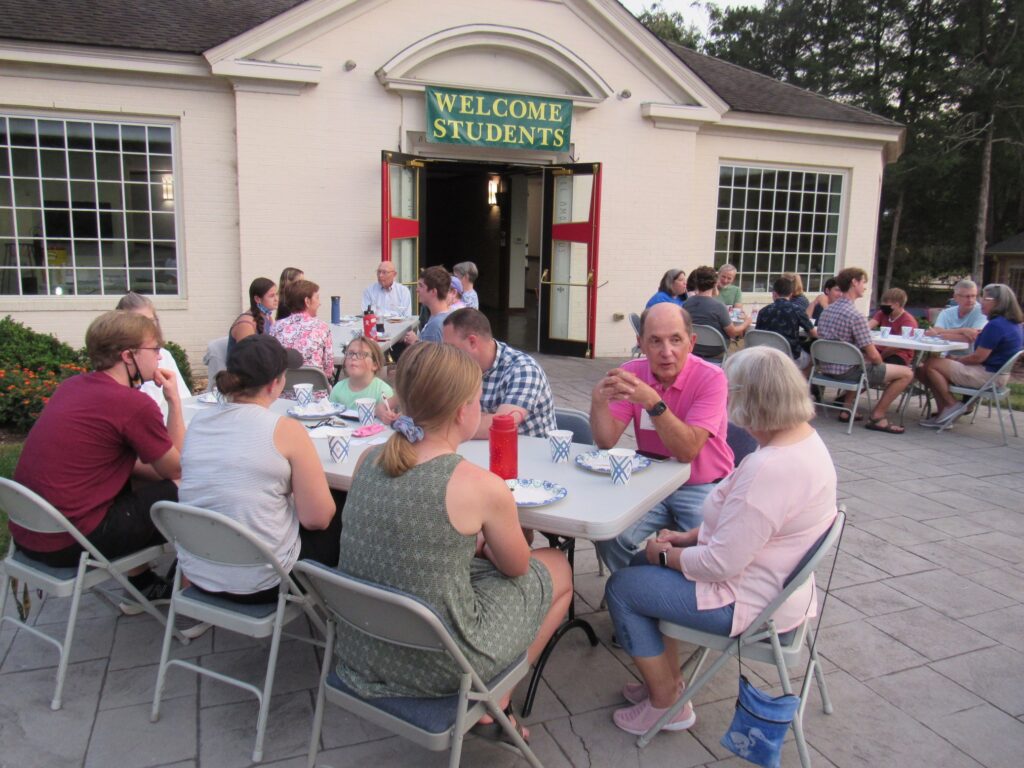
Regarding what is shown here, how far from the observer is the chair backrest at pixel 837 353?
21.5 ft

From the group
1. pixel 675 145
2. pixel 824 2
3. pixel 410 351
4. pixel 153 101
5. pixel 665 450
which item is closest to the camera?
pixel 410 351

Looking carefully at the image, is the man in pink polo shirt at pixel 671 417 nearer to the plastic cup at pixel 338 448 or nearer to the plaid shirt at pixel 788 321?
the plastic cup at pixel 338 448

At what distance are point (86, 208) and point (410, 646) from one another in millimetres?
8433

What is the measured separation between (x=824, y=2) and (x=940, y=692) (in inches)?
1139

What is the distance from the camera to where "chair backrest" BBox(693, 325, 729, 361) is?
720cm

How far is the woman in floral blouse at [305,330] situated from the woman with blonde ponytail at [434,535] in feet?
10.3

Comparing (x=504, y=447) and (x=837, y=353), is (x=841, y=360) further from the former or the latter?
(x=504, y=447)

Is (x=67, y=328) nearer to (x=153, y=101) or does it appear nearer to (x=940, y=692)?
(x=153, y=101)

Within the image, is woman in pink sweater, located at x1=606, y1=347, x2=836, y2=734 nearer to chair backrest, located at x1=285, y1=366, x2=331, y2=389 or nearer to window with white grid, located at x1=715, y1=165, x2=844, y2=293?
chair backrest, located at x1=285, y1=366, x2=331, y2=389

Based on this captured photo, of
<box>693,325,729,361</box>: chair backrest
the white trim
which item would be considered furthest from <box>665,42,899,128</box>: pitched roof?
<box>693,325,729,361</box>: chair backrest

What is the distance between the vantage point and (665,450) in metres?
3.14

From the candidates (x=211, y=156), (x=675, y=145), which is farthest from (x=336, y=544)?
(x=675, y=145)

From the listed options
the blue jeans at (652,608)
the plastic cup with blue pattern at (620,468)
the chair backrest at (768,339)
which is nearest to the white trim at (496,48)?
the chair backrest at (768,339)

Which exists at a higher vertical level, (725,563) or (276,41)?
(276,41)
